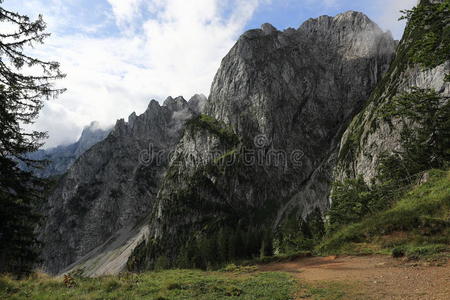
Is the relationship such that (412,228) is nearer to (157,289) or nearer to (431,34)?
(431,34)

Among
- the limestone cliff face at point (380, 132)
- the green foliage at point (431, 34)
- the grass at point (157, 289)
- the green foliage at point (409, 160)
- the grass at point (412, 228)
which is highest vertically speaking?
the limestone cliff face at point (380, 132)

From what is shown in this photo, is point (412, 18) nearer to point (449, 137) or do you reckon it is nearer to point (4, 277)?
point (449, 137)

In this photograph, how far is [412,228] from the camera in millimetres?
16641

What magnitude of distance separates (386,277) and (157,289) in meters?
10.4

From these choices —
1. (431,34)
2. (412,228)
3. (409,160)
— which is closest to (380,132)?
(409,160)

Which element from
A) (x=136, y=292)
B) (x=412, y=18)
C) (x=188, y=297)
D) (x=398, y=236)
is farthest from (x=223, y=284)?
(x=412, y=18)

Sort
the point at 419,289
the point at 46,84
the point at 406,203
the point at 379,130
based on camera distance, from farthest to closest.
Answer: the point at 379,130 → the point at 406,203 → the point at 46,84 → the point at 419,289

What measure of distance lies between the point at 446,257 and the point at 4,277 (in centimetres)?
→ 2352

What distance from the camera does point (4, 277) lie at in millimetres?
15555

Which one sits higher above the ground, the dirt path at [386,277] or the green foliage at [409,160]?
the green foliage at [409,160]

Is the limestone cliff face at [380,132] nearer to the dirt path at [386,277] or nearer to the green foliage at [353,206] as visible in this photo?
the green foliage at [353,206]

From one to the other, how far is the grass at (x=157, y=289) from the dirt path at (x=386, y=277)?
1.56m

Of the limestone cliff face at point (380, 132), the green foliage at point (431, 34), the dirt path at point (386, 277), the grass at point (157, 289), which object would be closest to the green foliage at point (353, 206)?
the dirt path at point (386, 277)

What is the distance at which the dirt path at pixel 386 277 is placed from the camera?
920 cm
